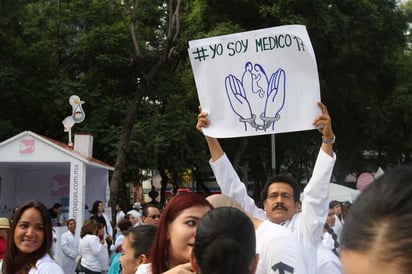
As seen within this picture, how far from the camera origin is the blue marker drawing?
4.00 meters

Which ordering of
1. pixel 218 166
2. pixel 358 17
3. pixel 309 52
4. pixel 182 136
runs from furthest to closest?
pixel 358 17
pixel 182 136
pixel 309 52
pixel 218 166

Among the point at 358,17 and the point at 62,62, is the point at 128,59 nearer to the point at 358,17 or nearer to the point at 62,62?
the point at 62,62

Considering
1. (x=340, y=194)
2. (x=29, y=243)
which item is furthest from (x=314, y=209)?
(x=340, y=194)

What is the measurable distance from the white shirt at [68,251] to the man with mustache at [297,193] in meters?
7.45

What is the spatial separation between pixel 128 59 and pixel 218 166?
18631 mm

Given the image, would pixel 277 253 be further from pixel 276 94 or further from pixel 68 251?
pixel 68 251

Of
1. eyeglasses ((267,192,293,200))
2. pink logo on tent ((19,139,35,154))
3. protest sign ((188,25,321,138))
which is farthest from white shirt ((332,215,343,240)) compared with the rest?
pink logo on tent ((19,139,35,154))

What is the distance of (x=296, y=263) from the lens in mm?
2684

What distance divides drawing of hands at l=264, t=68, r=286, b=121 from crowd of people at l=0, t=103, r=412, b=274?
1.02 feet

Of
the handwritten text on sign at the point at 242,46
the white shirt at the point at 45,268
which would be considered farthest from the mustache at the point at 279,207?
the white shirt at the point at 45,268

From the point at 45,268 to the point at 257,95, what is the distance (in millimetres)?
1789

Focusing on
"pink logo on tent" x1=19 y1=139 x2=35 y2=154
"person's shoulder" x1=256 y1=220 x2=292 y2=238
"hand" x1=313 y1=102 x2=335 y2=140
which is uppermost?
"pink logo on tent" x1=19 y1=139 x2=35 y2=154

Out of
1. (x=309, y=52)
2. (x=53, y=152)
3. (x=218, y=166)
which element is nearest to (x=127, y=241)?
(x=218, y=166)

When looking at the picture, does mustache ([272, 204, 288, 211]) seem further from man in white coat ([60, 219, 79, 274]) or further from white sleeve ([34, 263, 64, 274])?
man in white coat ([60, 219, 79, 274])
